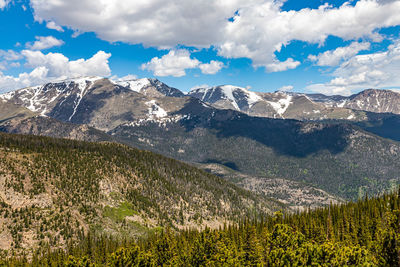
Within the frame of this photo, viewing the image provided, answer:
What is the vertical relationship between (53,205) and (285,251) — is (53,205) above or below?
below

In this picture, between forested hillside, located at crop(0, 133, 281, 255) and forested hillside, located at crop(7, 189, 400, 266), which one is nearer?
forested hillside, located at crop(7, 189, 400, 266)

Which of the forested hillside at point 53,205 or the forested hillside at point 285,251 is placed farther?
the forested hillside at point 53,205

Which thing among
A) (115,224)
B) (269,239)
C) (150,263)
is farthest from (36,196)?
(269,239)

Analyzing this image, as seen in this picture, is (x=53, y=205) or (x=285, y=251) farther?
(x=53, y=205)

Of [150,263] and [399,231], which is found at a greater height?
[399,231]

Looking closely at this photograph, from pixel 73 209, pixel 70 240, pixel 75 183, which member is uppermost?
pixel 75 183

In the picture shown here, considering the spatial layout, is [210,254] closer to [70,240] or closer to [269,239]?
[269,239]

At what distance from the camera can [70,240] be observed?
141m

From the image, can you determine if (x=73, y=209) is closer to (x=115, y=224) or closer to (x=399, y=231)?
(x=115, y=224)

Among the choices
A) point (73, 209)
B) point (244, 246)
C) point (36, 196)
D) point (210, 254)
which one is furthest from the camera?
point (73, 209)

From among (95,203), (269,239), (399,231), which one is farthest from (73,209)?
(399,231)

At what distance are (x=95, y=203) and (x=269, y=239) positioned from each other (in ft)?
504

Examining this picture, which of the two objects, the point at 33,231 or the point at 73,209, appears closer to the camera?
the point at 33,231

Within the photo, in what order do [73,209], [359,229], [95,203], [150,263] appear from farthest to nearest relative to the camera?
[95,203]
[73,209]
[359,229]
[150,263]
